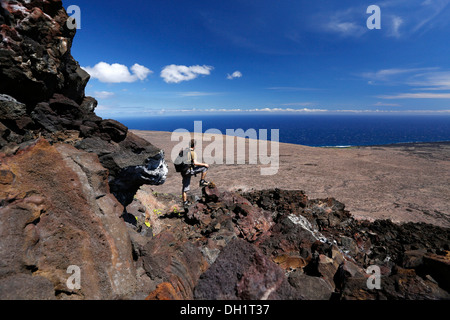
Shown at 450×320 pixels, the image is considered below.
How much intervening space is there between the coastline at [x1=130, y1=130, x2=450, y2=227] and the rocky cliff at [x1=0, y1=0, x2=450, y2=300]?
8.15m

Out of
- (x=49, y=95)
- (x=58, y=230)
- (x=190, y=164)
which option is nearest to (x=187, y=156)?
(x=190, y=164)

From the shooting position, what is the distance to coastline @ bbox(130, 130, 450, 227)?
14219mm

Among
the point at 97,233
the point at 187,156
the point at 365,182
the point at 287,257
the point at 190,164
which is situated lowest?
the point at 365,182

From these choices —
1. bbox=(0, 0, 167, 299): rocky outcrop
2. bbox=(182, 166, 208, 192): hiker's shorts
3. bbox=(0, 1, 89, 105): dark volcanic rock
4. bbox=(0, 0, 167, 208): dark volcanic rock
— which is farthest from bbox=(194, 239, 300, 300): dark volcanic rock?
bbox=(0, 1, 89, 105): dark volcanic rock

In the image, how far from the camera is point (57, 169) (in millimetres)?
3674

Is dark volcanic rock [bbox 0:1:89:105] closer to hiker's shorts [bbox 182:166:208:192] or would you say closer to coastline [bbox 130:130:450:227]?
hiker's shorts [bbox 182:166:208:192]

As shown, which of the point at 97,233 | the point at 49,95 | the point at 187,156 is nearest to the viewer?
the point at 97,233

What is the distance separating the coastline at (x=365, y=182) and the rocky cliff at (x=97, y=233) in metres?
8.15

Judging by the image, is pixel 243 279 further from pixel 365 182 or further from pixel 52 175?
pixel 365 182

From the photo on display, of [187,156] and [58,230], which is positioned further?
[187,156]

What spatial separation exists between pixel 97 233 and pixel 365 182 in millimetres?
22876

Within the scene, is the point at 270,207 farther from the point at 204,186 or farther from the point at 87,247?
the point at 87,247

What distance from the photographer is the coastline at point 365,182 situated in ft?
46.6

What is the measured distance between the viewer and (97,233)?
3584mm
